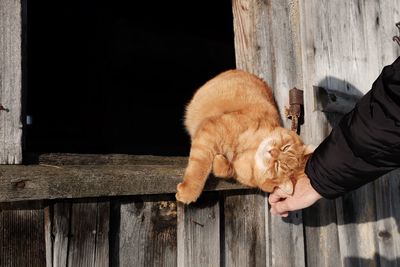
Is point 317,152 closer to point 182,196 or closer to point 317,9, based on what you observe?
point 182,196

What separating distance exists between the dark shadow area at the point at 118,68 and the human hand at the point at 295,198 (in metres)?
2.79

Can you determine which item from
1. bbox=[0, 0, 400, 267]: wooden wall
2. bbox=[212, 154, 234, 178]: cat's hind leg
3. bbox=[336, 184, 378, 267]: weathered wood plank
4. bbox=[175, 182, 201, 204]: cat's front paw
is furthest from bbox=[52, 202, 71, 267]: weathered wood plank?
bbox=[336, 184, 378, 267]: weathered wood plank

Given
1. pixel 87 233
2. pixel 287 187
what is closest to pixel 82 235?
pixel 87 233

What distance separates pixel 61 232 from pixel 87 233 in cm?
10

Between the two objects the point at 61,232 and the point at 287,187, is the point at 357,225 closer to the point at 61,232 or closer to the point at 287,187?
the point at 287,187

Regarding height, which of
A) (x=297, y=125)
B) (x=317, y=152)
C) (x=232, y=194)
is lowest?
(x=232, y=194)

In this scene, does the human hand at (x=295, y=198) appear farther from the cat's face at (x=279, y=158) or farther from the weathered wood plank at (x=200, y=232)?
A: the weathered wood plank at (x=200, y=232)

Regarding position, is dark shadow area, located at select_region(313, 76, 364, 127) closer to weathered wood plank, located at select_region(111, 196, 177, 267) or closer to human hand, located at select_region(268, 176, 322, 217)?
human hand, located at select_region(268, 176, 322, 217)

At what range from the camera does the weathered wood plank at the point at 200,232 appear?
170cm

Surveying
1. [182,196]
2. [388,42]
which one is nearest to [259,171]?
[182,196]

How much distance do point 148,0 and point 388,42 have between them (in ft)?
10.1

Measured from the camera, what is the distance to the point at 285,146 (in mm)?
1962

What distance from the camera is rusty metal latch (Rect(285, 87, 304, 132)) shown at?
2119mm

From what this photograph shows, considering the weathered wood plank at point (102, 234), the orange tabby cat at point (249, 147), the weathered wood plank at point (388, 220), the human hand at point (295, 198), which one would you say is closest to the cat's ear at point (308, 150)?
the orange tabby cat at point (249, 147)
